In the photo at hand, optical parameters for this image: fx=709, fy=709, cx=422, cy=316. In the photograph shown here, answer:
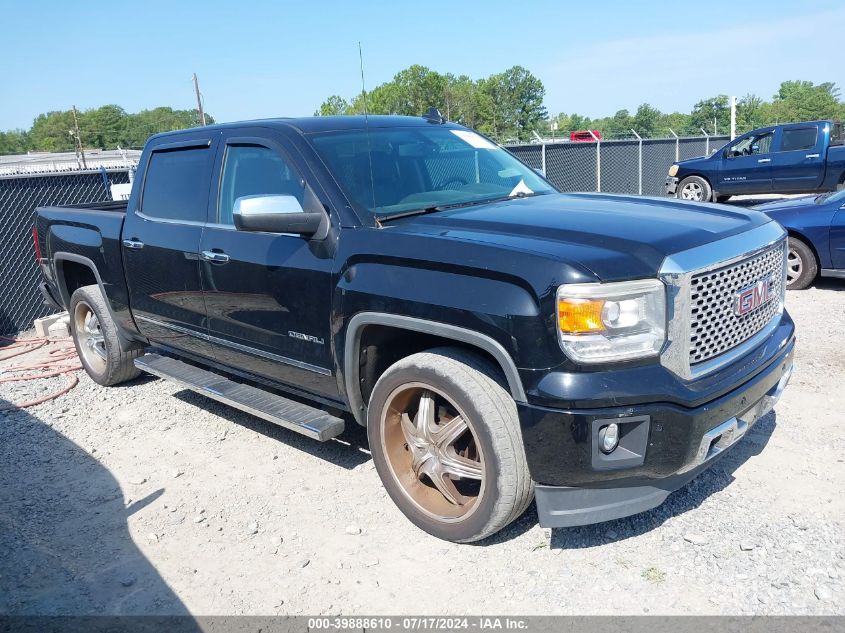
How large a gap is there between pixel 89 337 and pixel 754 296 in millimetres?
5462

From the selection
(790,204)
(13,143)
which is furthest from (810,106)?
(13,143)

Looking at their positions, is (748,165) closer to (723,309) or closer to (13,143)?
(723,309)

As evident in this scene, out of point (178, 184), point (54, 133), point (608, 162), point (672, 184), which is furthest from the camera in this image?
point (54, 133)

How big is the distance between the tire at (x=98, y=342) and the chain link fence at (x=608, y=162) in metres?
8.63

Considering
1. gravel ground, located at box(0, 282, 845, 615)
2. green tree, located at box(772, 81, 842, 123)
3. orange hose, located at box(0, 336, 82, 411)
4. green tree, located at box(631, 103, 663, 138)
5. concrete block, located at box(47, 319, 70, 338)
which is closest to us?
gravel ground, located at box(0, 282, 845, 615)

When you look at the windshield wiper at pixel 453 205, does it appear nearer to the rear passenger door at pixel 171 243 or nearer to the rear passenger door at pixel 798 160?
the rear passenger door at pixel 171 243

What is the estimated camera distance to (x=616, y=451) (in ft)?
9.35

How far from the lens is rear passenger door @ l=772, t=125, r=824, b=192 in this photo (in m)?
15.1

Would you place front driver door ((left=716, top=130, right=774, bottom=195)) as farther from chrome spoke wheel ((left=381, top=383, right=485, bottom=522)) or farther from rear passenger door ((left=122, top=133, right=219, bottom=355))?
chrome spoke wheel ((left=381, top=383, right=485, bottom=522))

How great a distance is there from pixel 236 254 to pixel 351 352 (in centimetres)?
107

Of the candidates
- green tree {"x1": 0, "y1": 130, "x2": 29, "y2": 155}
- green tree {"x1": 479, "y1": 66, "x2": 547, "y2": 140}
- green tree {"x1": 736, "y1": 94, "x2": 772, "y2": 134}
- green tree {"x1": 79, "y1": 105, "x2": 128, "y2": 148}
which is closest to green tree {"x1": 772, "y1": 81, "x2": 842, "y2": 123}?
green tree {"x1": 736, "y1": 94, "x2": 772, "y2": 134}

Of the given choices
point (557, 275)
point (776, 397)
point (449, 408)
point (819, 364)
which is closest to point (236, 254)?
point (449, 408)

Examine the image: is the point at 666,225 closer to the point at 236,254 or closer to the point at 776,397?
the point at 776,397

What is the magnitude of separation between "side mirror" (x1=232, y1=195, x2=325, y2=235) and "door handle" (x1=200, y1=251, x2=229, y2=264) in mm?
685
